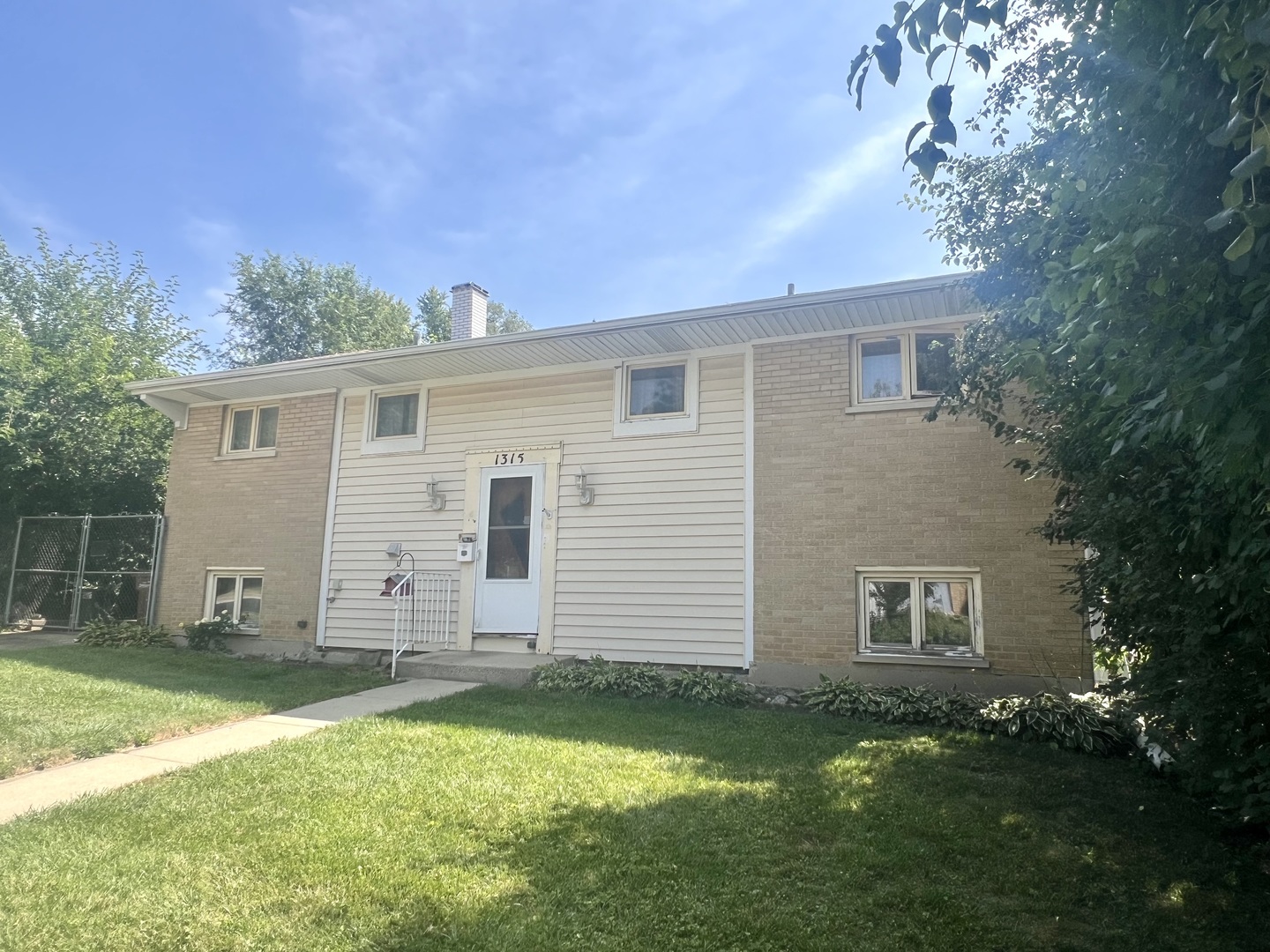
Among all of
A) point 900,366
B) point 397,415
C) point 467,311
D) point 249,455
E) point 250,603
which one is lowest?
point 250,603

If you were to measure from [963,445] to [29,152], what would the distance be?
635 inches

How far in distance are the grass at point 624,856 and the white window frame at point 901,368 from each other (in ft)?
11.9

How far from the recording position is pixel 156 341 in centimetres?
2150

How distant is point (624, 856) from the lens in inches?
137

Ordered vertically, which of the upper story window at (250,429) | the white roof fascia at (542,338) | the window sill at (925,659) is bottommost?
the window sill at (925,659)

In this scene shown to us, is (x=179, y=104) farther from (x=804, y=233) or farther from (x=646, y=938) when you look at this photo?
(x=646, y=938)

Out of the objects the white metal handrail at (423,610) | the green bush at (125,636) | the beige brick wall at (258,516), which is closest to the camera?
the white metal handrail at (423,610)

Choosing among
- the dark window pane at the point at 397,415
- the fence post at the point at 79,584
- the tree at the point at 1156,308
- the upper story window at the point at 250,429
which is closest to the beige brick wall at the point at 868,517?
the tree at the point at 1156,308

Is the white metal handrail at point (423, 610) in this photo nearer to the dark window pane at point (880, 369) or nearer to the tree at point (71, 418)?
the dark window pane at point (880, 369)

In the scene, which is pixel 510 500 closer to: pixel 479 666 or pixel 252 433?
pixel 479 666

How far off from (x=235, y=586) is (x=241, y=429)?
2.40 m

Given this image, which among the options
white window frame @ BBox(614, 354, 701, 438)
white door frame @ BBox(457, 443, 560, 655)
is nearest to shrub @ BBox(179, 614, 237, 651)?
white door frame @ BBox(457, 443, 560, 655)

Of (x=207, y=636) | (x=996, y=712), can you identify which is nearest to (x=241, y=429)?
(x=207, y=636)

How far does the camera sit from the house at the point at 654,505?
24.4 feet
